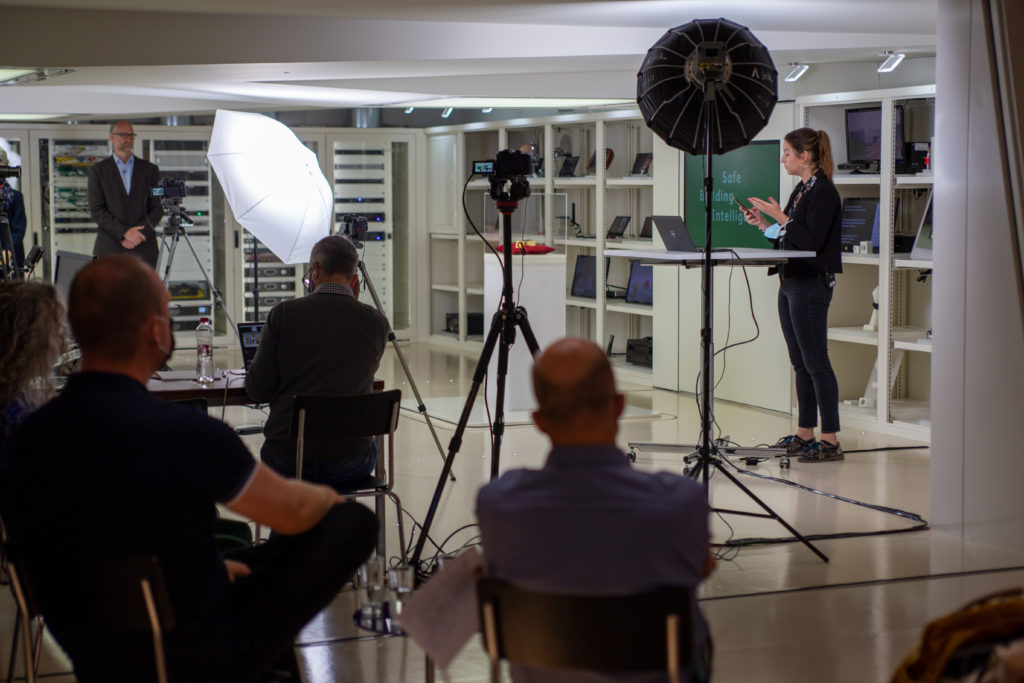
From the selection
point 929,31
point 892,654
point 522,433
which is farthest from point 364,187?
point 892,654

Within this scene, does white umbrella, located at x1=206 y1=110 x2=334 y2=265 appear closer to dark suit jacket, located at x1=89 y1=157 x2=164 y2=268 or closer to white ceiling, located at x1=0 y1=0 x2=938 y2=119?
white ceiling, located at x1=0 y1=0 x2=938 y2=119

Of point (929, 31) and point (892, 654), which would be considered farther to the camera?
point (929, 31)

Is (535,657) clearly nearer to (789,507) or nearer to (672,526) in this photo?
(672,526)

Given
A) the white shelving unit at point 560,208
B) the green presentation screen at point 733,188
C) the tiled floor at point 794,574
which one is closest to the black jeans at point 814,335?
the tiled floor at point 794,574

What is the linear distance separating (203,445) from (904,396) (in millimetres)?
6229

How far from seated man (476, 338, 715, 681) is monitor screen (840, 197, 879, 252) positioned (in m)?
5.34

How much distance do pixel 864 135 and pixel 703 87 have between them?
10.9 feet

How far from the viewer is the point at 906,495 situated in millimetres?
5402

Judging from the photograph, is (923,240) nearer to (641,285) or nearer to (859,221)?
(859,221)

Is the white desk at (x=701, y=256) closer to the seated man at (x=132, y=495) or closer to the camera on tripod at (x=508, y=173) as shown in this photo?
the camera on tripod at (x=508, y=173)

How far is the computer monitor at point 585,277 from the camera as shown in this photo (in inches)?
374

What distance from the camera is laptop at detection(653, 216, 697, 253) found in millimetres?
5324

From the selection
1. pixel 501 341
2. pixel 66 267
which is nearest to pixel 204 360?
pixel 66 267

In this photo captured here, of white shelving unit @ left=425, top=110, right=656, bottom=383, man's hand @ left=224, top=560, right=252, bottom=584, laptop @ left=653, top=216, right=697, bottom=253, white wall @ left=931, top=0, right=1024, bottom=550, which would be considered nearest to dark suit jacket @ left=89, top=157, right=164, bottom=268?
white shelving unit @ left=425, top=110, right=656, bottom=383
